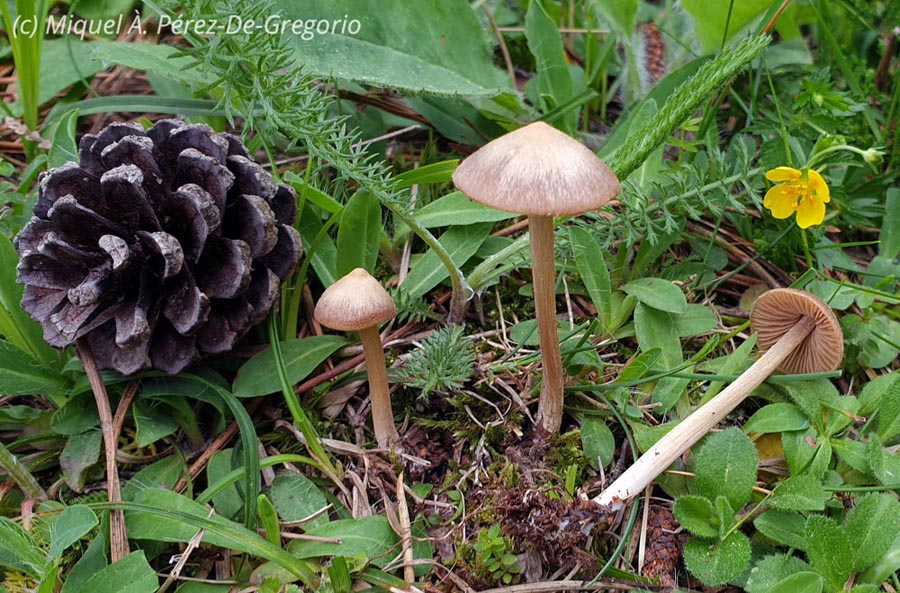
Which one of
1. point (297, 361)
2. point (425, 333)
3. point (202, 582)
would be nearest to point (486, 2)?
point (425, 333)

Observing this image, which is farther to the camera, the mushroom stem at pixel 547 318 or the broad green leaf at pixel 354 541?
the broad green leaf at pixel 354 541

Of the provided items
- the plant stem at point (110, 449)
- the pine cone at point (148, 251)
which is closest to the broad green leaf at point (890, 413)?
the pine cone at point (148, 251)

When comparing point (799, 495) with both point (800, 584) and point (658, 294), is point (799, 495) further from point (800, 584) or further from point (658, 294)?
point (658, 294)

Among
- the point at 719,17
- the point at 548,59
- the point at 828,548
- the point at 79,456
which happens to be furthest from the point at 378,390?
the point at 719,17

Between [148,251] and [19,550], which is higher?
[148,251]

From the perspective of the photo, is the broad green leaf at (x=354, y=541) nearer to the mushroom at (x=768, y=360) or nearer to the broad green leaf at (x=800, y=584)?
the mushroom at (x=768, y=360)

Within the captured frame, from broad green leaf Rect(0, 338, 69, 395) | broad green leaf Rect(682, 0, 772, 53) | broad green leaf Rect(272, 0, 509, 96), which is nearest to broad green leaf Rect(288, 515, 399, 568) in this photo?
broad green leaf Rect(0, 338, 69, 395)

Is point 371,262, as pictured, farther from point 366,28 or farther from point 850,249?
point 850,249
